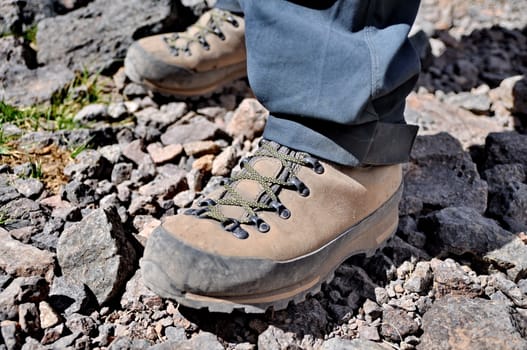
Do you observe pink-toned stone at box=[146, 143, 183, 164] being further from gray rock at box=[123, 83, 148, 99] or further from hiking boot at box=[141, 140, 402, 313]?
hiking boot at box=[141, 140, 402, 313]

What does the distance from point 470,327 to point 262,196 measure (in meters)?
0.64

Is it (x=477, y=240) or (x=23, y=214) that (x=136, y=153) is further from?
(x=477, y=240)

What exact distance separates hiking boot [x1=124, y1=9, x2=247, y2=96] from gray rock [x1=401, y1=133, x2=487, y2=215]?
916mm

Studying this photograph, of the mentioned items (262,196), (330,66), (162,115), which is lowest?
(162,115)

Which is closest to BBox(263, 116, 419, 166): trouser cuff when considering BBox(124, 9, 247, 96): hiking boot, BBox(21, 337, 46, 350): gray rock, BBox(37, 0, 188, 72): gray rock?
BBox(21, 337, 46, 350): gray rock

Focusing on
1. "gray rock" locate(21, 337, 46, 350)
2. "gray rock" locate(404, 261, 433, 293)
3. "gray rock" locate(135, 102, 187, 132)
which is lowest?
"gray rock" locate(135, 102, 187, 132)

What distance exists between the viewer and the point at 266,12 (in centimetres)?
146

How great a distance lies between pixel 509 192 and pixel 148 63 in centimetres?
152

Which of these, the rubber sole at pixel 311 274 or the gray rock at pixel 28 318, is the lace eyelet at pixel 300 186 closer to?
the rubber sole at pixel 311 274

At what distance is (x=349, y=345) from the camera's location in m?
1.41

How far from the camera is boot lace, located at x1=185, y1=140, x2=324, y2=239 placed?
1467mm

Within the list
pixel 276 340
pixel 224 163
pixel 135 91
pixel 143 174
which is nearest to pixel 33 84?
pixel 135 91

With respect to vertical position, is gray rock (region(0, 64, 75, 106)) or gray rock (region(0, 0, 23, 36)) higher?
gray rock (region(0, 0, 23, 36))

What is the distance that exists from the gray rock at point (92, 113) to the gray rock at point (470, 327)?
5.04 ft
